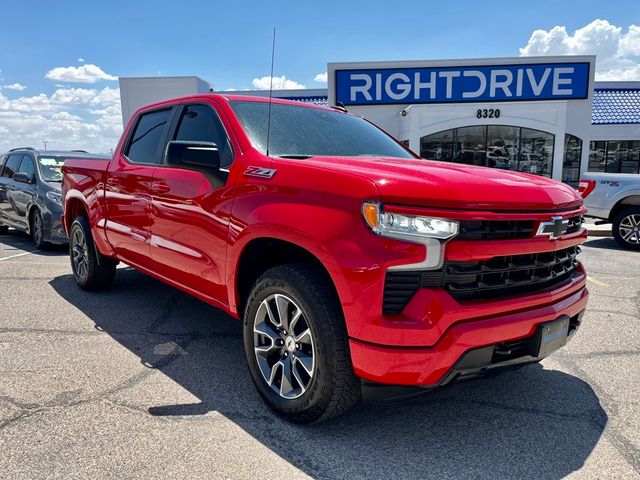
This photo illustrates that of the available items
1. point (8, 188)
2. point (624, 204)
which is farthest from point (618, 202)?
point (8, 188)

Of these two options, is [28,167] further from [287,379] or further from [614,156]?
[614,156]

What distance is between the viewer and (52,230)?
803 cm

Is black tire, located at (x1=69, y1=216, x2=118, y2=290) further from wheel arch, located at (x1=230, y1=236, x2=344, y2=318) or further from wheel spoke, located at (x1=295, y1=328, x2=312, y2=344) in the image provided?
wheel spoke, located at (x1=295, y1=328, x2=312, y2=344)

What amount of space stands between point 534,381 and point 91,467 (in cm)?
278

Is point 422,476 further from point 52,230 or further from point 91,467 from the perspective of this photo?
point 52,230

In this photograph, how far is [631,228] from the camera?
8977mm

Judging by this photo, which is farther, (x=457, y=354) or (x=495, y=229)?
(x=495, y=229)

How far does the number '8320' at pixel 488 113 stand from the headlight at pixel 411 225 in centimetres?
1894

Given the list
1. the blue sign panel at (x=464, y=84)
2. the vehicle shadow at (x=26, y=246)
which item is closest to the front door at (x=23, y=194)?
the vehicle shadow at (x=26, y=246)

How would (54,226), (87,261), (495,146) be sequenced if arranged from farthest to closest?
(495,146), (54,226), (87,261)

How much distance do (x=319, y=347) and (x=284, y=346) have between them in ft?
1.29

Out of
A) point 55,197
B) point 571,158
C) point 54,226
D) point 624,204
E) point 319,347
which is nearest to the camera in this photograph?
point 319,347

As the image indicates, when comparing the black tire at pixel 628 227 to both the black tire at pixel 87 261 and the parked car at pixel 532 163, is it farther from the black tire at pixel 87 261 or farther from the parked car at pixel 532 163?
the parked car at pixel 532 163

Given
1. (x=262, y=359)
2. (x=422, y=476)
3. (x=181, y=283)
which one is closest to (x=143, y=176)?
(x=181, y=283)
